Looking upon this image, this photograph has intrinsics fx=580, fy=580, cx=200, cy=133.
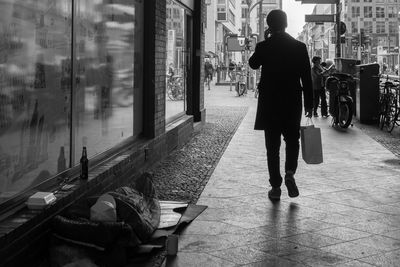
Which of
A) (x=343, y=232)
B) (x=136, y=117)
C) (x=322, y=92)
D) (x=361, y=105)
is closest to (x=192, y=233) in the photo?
(x=343, y=232)

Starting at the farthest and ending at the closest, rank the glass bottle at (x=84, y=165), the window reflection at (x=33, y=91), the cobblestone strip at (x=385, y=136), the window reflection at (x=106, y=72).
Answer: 1. the cobblestone strip at (x=385, y=136)
2. the window reflection at (x=106, y=72)
3. the glass bottle at (x=84, y=165)
4. the window reflection at (x=33, y=91)

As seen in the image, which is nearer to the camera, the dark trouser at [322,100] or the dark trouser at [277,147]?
the dark trouser at [277,147]

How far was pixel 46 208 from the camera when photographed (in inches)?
146

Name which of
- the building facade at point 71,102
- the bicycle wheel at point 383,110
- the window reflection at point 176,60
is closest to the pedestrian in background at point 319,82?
the bicycle wheel at point 383,110

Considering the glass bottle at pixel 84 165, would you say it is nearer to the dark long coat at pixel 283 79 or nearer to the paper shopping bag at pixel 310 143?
the dark long coat at pixel 283 79

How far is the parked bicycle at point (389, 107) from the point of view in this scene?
39.8ft

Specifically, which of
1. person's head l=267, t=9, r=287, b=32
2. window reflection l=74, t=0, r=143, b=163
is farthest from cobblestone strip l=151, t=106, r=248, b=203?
person's head l=267, t=9, r=287, b=32

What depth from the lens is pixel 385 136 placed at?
11.5 m

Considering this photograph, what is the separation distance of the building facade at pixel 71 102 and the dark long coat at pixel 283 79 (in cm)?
156

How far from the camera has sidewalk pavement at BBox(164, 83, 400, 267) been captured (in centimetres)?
411

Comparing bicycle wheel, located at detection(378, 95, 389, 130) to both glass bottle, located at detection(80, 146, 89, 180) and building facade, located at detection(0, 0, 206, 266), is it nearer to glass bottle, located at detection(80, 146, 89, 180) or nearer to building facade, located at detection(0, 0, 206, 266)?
building facade, located at detection(0, 0, 206, 266)

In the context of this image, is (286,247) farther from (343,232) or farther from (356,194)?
(356,194)

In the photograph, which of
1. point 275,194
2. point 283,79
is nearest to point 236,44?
point 283,79

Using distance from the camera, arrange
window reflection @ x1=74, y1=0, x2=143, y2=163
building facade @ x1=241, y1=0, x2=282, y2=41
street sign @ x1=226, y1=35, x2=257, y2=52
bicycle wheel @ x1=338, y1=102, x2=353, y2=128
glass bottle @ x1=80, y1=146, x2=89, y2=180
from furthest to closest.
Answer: building facade @ x1=241, y1=0, x2=282, y2=41, street sign @ x1=226, y1=35, x2=257, y2=52, bicycle wheel @ x1=338, y1=102, x2=353, y2=128, window reflection @ x1=74, y1=0, x2=143, y2=163, glass bottle @ x1=80, y1=146, x2=89, y2=180
